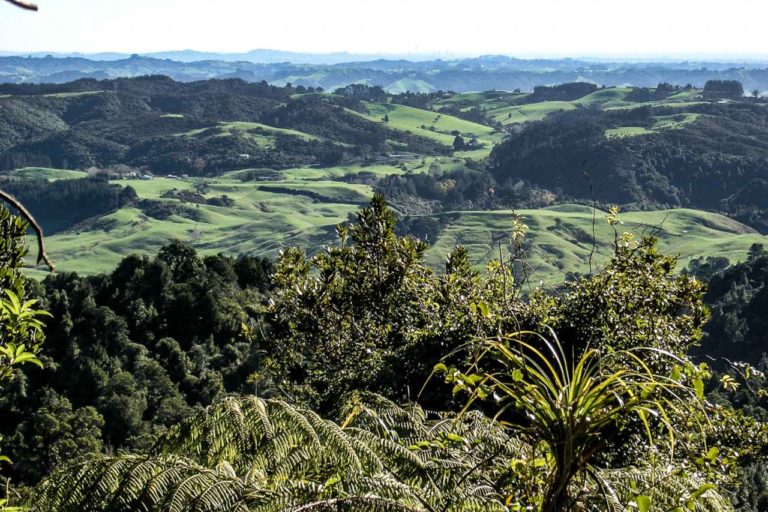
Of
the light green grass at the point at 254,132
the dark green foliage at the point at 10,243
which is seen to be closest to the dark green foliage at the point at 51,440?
the dark green foliage at the point at 10,243

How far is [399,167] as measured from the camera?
556 feet

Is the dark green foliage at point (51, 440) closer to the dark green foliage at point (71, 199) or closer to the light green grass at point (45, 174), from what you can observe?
the dark green foliage at point (71, 199)

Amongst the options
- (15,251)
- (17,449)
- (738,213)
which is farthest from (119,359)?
(738,213)

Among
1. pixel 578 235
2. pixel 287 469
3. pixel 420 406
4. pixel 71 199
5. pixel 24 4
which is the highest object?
pixel 24 4

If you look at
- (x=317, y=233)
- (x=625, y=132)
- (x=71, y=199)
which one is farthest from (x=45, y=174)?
(x=625, y=132)

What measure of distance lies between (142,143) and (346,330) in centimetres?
18548

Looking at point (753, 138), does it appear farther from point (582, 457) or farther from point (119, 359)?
point (582, 457)

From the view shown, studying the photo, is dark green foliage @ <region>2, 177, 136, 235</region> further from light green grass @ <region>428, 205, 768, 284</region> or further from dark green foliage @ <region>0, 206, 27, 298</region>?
dark green foliage @ <region>0, 206, 27, 298</region>

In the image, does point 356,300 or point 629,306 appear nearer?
point 629,306

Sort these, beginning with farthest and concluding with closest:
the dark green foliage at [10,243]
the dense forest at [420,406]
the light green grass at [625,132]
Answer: the light green grass at [625,132], the dark green foliage at [10,243], the dense forest at [420,406]

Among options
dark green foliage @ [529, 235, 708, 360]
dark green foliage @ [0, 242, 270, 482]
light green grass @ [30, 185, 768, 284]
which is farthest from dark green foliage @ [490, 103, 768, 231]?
dark green foliage @ [529, 235, 708, 360]

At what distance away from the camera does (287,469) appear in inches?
167

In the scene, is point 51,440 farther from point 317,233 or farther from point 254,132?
point 254,132

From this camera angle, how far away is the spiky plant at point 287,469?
11.9 feet
